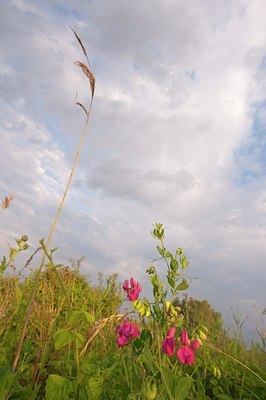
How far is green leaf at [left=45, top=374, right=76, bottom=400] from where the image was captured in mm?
1571

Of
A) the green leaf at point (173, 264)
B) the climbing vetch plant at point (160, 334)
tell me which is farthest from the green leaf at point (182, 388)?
the green leaf at point (173, 264)

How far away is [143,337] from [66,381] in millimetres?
378

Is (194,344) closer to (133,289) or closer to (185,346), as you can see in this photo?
(185,346)

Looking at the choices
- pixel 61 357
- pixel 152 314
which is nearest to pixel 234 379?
pixel 61 357

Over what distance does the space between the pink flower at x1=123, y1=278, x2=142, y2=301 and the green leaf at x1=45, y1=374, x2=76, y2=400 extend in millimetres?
446

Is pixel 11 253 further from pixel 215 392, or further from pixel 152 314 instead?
pixel 215 392

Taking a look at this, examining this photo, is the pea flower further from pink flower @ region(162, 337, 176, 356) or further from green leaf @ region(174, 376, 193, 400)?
green leaf @ region(174, 376, 193, 400)

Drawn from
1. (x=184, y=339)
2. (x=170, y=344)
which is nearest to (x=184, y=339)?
(x=184, y=339)

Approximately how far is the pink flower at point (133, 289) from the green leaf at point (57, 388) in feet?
1.46

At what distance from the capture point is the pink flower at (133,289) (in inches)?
68.7

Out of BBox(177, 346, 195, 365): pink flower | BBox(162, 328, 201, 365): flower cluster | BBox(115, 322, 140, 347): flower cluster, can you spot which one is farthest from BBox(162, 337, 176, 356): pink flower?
BBox(115, 322, 140, 347): flower cluster

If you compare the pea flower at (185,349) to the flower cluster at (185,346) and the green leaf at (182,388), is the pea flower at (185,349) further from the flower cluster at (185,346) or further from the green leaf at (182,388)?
the green leaf at (182,388)

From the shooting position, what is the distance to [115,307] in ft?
21.6

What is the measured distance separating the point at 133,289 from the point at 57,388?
0.53 m
